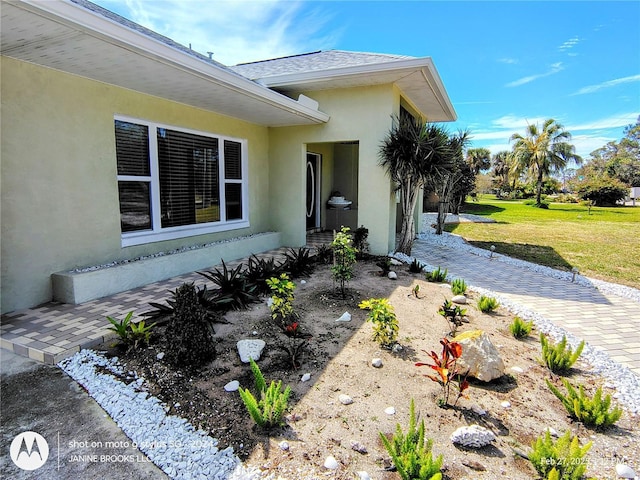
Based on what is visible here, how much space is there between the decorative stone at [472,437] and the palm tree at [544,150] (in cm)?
3563

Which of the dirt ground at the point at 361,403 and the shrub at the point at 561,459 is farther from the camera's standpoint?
the dirt ground at the point at 361,403

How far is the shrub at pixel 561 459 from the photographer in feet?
7.11

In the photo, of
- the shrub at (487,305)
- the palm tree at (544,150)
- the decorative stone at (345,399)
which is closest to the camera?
the decorative stone at (345,399)

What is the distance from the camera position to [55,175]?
16.8 feet

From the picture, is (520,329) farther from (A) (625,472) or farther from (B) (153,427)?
(B) (153,427)

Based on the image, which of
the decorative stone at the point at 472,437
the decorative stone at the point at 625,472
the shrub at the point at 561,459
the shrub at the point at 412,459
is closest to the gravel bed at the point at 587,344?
the decorative stone at the point at 625,472

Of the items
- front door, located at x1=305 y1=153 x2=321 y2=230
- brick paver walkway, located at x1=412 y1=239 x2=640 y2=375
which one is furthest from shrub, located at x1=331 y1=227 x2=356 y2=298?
front door, located at x1=305 y1=153 x2=321 y2=230

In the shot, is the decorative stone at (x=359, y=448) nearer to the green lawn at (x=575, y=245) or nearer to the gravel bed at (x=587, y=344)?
the gravel bed at (x=587, y=344)

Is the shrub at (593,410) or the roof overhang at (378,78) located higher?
the roof overhang at (378,78)

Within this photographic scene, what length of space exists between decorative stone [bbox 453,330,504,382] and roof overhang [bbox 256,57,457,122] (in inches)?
236

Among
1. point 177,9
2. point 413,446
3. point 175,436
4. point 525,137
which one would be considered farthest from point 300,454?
point 525,137

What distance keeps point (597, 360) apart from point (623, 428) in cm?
145

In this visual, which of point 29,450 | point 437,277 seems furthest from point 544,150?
point 29,450

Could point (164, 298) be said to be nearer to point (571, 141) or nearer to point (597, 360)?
point (597, 360)
